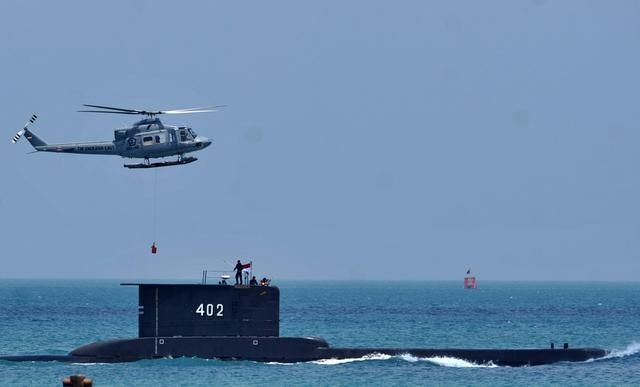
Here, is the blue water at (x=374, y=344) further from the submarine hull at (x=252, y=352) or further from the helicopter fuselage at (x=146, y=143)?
the helicopter fuselage at (x=146, y=143)

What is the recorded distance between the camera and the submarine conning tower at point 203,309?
49.5m

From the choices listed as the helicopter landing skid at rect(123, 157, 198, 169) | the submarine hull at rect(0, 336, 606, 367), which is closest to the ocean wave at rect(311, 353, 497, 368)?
the submarine hull at rect(0, 336, 606, 367)

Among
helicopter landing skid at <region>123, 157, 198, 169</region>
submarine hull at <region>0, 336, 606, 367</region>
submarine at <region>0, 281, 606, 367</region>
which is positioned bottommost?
submarine hull at <region>0, 336, 606, 367</region>

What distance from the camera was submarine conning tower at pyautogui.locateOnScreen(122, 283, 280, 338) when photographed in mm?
49531

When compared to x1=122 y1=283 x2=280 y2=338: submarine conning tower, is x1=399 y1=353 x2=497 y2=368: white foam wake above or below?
below

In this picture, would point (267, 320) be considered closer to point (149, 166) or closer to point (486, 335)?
point (149, 166)

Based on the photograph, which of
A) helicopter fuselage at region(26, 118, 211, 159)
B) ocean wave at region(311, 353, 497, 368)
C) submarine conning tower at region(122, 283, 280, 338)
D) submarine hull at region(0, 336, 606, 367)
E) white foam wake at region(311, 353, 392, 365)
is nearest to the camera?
submarine conning tower at region(122, 283, 280, 338)

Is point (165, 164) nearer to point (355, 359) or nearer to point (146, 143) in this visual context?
point (146, 143)

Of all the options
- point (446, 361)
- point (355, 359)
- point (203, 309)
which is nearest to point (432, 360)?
point (446, 361)

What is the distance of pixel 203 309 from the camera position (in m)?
49.8

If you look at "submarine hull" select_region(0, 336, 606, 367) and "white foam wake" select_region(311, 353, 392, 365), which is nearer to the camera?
"submarine hull" select_region(0, 336, 606, 367)

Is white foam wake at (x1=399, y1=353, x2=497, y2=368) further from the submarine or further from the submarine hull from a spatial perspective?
the submarine

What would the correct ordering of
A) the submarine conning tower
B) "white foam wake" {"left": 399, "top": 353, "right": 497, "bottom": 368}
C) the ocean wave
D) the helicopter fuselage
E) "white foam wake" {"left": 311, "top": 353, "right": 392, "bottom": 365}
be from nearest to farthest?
the submarine conning tower → "white foam wake" {"left": 311, "top": 353, "right": 392, "bottom": 365} → the ocean wave → "white foam wake" {"left": 399, "top": 353, "right": 497, "bottom": 368} → the helicopter fuselage

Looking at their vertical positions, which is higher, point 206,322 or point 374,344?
point 206,322
